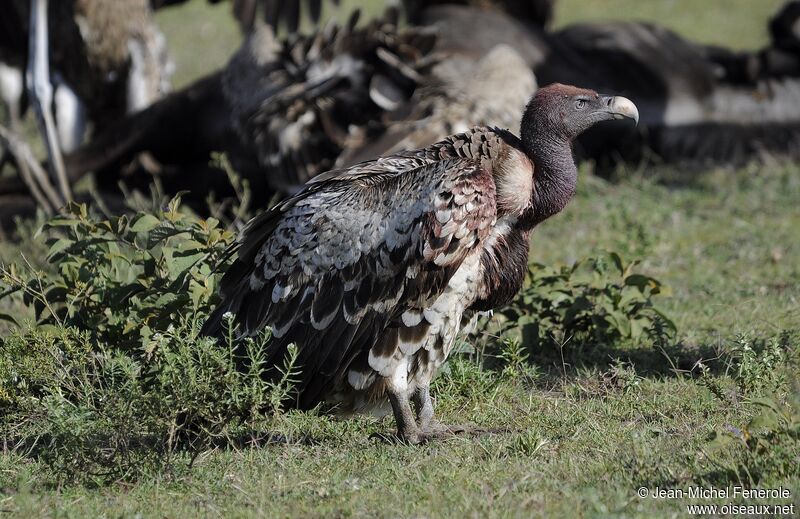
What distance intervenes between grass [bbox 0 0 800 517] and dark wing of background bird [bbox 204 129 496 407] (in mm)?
438

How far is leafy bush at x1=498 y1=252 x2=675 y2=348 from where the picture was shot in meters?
5.26

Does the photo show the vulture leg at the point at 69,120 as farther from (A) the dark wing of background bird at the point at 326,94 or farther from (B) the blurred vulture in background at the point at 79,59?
(A) the dark wing of background bird at the point at 326,94

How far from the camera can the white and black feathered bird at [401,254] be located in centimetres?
415

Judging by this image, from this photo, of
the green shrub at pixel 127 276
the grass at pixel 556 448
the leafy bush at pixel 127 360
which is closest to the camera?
the grass at pixel 556 448

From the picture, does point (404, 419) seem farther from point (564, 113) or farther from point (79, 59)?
point (79, 59)

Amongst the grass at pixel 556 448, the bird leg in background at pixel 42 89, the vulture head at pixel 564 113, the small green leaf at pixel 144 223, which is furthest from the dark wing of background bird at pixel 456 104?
the vulture head at pixel 564 113

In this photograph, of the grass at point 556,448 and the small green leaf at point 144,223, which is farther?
the small green leaf at point 144,223

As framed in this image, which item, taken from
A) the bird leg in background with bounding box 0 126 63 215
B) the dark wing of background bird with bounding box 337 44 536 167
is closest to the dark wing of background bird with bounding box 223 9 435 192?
the dark wing of background bird with bounding box 337 44 536 167

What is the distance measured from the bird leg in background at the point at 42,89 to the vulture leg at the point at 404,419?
4.25 meters

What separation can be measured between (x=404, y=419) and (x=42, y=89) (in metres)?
4.62

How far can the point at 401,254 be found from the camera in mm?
4164

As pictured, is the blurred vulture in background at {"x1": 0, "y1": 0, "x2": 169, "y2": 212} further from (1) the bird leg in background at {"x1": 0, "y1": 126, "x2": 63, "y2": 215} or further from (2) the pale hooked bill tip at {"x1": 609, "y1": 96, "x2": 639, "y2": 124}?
(2) the pale hooked bill tip at {"x1": 609, "y1": 96, "x2": 639, "y2": 124}

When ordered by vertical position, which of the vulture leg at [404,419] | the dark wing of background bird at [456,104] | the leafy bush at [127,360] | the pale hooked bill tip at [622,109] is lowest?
the dark wing of background bird at [456,104]

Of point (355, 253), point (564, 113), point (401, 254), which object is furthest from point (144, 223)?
point (564, 113)
